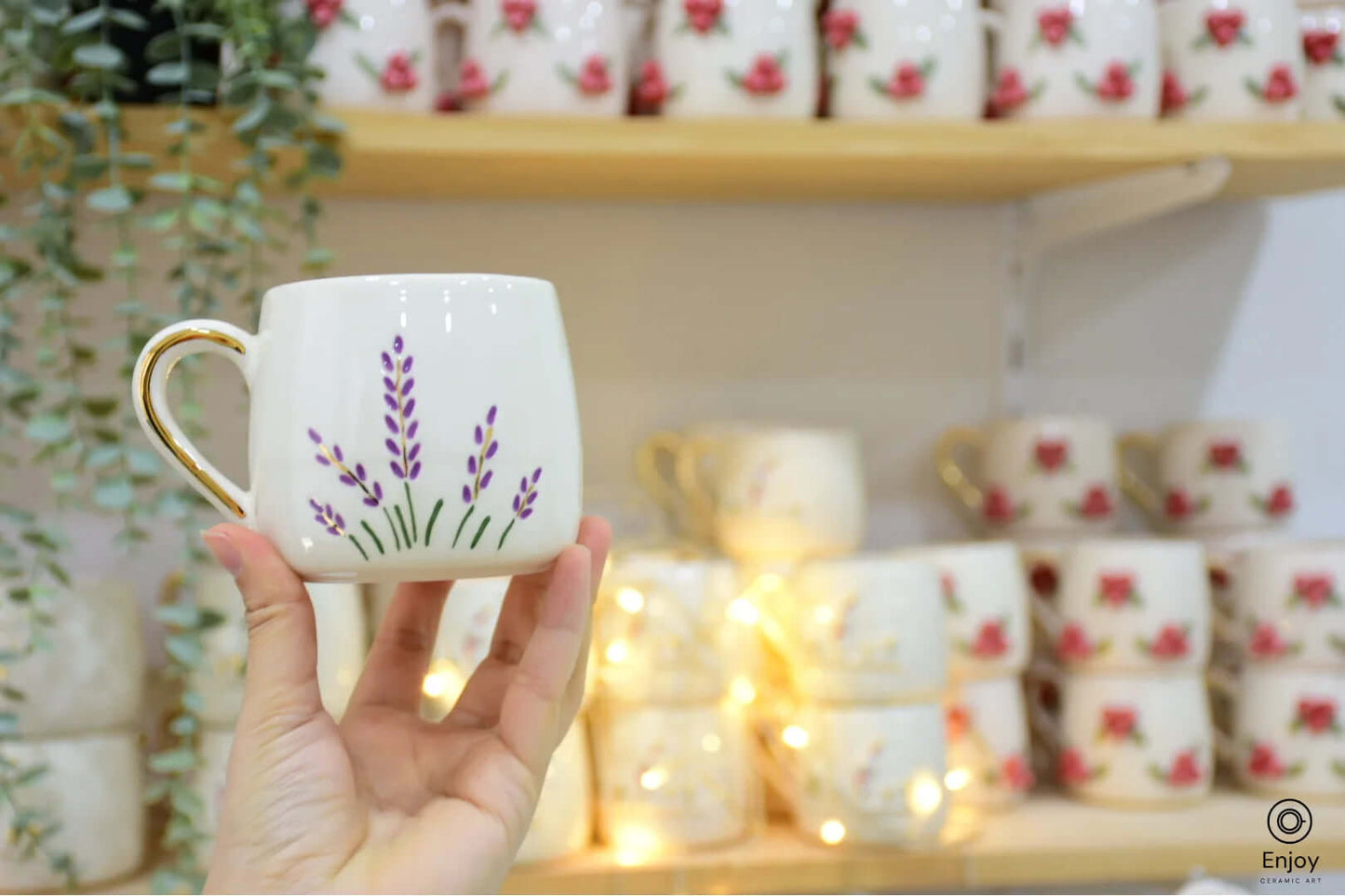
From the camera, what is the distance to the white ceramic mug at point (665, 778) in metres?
0.87

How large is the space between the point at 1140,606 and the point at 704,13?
0.57 metres

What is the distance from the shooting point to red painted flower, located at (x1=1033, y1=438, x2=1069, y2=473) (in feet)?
3.52

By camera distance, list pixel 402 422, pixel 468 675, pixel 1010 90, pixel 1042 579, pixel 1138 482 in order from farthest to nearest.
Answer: pixel 1138 482, pixel 1042 579, pixel 1010 90, pixel 468 675, pixel 402 422

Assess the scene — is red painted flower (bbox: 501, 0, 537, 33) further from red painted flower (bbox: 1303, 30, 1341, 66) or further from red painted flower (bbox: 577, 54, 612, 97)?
red painted flower (bbox: 1303, 30, 1341, 66)

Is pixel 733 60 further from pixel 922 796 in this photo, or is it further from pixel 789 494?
pixel 922 796

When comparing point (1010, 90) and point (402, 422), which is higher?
point (1010, 90)

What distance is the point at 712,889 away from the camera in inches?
34.3

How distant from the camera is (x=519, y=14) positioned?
875mm

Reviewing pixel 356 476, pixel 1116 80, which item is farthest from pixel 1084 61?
pixel 356 476

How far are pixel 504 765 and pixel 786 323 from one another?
672mm

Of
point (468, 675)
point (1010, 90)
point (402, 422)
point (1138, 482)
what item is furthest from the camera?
point (1138, 482)

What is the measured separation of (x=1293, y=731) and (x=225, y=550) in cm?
87

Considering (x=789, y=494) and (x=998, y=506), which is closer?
(x=789, y=494)

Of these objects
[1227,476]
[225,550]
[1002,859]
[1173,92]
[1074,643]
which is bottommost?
[1002,859]
